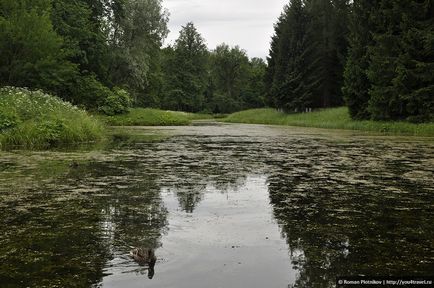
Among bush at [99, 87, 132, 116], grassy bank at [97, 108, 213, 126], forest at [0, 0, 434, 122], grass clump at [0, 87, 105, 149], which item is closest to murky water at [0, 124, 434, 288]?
grass clump at [0, 87, 105, 149]

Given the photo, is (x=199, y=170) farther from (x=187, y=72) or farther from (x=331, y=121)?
(x=187, y=72)

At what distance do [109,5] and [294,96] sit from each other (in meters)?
18.8

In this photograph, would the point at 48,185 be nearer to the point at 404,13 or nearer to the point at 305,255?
the point at 305,255

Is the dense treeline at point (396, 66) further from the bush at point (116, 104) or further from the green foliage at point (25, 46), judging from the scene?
the green foliage at point (25, 46)

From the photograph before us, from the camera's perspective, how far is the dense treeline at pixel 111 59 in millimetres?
20750

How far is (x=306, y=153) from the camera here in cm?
1258

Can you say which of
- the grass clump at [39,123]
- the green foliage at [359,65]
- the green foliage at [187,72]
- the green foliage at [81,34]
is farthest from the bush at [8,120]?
the green foliage at [187,72]

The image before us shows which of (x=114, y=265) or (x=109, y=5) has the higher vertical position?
(x=109, y=5)

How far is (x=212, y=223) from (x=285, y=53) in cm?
4082

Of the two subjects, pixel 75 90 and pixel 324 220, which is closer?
pixel 324 220

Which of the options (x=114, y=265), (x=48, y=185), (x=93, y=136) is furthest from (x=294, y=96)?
(x=114, y=265)

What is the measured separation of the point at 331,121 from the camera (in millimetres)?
32406

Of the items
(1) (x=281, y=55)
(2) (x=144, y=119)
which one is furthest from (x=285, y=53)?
(2) (x=144, y=119)

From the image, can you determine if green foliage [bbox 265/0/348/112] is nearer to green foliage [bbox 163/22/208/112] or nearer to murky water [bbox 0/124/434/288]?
green foliage [bbox 163/22/208/112]
